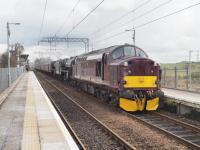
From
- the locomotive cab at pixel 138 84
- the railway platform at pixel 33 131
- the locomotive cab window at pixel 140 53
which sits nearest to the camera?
the railway platform at pixel 33 131

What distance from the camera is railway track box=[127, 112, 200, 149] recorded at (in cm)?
1183

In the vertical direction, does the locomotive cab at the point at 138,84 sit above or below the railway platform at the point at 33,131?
above

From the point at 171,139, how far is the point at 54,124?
4.23 meters


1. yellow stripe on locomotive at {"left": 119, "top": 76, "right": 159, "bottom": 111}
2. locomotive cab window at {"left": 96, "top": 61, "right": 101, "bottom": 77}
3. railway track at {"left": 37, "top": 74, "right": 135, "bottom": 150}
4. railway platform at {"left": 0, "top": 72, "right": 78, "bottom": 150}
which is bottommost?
railway track at {"left": 37, "top": 74, "right": 135, "bottom": 150}

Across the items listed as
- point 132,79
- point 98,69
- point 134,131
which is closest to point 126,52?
point 132,79

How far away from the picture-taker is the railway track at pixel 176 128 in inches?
466

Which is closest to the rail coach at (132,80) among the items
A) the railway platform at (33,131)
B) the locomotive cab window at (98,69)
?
the locomotive cab window at (98,69)

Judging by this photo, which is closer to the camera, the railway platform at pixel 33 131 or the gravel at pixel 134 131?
the railway platform at pixel 33 131

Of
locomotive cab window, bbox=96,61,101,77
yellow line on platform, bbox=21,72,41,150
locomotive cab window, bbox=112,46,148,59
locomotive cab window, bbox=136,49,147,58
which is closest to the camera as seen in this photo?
yellow line on platform, bbox=21,72,41,150

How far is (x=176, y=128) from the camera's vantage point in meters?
14.3

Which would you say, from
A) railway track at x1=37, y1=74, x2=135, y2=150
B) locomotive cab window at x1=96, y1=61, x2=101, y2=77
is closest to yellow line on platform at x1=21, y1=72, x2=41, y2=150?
railway track at x1=37, y1=74, x2=135, y2=150

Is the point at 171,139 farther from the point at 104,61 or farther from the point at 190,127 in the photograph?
the point at 104,61

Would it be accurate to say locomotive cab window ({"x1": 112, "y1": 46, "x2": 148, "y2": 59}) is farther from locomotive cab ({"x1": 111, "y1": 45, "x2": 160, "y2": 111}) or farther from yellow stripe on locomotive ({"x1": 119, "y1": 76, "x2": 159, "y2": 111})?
yellow stripe on locomotive ({"x1": 119, "y1": 76, "x2": 159, "y2": 111})

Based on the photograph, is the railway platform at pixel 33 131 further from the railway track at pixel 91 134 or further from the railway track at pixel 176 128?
the railway track at pixel 176 128
